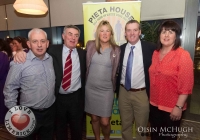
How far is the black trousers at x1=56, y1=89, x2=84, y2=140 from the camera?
2.00 metres

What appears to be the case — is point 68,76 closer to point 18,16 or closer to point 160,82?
point 160,82

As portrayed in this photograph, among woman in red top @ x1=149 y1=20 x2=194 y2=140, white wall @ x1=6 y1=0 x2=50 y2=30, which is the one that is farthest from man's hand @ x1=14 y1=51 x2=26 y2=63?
white wall @ x1=6 y1=0 x2=50 y2=30

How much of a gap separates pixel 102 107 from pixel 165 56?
100cm

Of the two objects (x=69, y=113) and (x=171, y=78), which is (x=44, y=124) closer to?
(x=69, y=113)

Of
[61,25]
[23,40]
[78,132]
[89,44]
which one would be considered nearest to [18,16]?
[61,25]

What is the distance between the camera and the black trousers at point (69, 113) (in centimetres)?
200

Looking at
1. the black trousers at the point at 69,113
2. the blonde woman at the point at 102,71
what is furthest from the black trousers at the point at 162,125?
the black trousers at the point at 69,113

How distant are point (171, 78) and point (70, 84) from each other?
111 centimetres

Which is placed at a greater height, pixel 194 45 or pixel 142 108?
pixel 194 45

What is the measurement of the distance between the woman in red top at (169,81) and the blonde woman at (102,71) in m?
0.54

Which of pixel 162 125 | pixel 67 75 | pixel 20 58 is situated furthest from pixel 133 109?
pixel 20 58

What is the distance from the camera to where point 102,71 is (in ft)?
6.76

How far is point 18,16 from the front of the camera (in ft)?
18.2

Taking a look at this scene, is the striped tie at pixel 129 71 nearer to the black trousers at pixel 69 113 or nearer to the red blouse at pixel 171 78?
the red blouse at pixel 171 78
